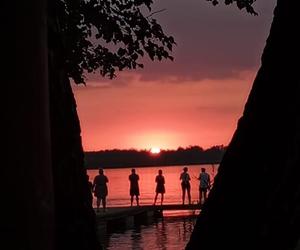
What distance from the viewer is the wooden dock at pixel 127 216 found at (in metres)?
27.9

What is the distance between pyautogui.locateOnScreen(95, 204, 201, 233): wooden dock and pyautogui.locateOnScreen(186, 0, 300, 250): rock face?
22.5 meters

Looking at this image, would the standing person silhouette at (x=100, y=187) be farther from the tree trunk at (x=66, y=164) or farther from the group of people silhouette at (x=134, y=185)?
the tree trunk at (x=66, y=164)

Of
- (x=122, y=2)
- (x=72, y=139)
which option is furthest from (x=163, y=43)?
(x=72, y=139)

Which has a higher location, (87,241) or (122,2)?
(122,2)

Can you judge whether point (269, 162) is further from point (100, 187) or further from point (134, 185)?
point (134, 185)

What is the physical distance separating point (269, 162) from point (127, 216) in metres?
27.7

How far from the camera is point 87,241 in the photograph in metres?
3.49

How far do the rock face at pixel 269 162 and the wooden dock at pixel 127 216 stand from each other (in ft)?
73.9

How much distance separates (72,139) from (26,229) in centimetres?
61

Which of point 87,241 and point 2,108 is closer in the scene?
point 2,108

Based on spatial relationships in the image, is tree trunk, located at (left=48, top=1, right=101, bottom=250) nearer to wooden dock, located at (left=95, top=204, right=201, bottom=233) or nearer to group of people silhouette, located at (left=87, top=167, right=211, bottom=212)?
wooden dock, located at (left=95, top=204, right=201, bottom=233)

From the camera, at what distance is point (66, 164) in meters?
3.43

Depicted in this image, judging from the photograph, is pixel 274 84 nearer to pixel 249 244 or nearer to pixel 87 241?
pixel 249 244

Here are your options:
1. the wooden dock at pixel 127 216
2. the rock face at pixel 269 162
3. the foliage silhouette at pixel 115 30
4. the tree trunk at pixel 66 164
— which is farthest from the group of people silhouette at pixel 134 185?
the rock face at pixel 269 162
